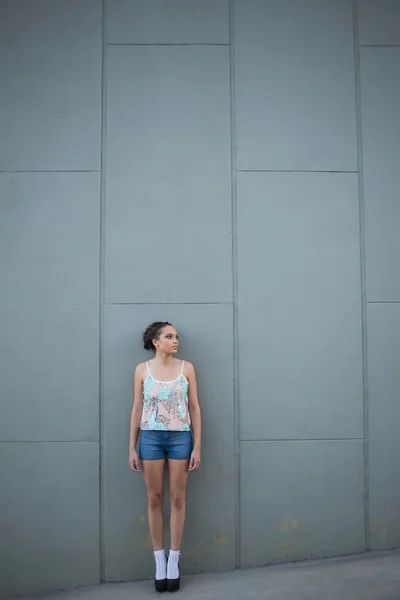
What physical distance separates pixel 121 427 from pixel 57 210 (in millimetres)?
1944

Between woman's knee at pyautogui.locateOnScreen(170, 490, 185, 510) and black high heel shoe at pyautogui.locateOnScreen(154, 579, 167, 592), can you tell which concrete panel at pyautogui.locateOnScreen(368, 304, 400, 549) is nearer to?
woman's knee at pyautogui.locateOnScreen(170, 490, 185, 510)

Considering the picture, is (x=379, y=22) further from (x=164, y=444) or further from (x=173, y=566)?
(x=173, y=566)

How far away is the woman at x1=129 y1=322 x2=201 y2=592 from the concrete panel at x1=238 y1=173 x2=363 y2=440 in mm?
574

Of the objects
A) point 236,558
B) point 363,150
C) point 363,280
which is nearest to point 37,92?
point 363,150

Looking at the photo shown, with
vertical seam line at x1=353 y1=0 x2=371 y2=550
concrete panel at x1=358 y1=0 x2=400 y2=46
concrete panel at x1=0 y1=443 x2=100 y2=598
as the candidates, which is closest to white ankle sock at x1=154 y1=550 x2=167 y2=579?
concrete panel at x1=0 y1=443 x2=100 y2=598

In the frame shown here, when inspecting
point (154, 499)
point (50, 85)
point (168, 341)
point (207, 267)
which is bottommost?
point (154, 499)

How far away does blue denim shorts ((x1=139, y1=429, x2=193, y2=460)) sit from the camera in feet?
14.8

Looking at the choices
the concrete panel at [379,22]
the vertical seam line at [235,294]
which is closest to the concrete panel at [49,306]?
the vertical seam line at [235,294]

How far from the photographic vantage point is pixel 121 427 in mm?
4879

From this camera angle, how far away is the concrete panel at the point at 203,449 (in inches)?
190

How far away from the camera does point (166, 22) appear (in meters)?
5.15

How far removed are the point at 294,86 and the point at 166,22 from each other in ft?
4.18

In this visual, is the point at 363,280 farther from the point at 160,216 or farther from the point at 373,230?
the point at 160,216

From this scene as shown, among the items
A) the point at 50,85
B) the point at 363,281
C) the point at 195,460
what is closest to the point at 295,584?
the point at 195,460
